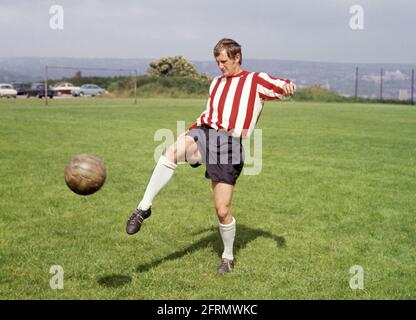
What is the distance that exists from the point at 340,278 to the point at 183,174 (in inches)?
232

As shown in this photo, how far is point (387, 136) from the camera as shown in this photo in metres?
18.3

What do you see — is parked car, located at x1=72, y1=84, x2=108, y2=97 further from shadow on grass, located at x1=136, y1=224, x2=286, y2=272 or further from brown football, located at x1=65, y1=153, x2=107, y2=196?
brown football, located at x1=65, y1=153, x2=107, y2=196

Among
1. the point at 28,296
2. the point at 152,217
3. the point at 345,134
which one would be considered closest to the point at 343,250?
the point at 152,217

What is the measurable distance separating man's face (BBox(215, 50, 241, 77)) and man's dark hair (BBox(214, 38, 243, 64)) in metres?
0.03

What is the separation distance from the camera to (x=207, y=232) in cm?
665

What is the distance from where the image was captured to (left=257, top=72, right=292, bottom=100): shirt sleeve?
500cm

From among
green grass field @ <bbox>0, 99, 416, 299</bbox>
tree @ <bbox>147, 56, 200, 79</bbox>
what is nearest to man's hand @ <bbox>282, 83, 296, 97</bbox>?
green grass field @ <bbox>0, 99, 416, 299</bbox>

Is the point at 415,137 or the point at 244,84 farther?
the point at 415,137

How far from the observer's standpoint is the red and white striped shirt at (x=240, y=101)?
5078mm

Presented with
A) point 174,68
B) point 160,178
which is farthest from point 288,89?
point 174,68

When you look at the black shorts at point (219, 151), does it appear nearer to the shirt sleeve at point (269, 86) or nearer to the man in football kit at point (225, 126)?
the man in football kit at point (225, 126)

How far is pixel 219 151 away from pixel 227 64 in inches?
31.2

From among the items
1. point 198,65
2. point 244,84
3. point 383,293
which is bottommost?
point 383,293

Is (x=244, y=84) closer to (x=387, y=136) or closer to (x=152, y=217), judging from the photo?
(x=152, y=217)
